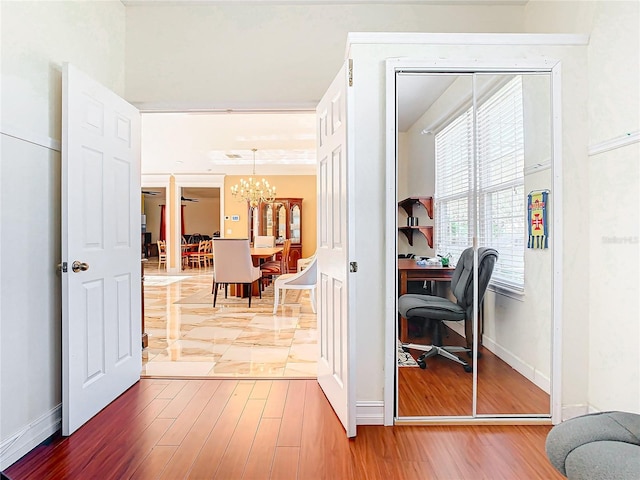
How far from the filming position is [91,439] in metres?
2.03

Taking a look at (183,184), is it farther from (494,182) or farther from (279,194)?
(494,182)

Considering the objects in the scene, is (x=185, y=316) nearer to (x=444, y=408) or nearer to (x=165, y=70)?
(x=165, y=70)

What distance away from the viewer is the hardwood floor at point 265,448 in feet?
5.74

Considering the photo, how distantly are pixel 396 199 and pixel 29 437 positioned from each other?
2.29 m

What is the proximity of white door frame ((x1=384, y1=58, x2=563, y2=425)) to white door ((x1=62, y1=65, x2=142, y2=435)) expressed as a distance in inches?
67.8

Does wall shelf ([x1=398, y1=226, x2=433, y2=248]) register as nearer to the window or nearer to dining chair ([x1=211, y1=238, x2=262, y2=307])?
the window

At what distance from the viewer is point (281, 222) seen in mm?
9484

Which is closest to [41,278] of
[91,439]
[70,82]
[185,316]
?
[91,439]

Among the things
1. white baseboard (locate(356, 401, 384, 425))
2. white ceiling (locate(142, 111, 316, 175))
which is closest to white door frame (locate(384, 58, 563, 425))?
white baseboard (locate(356, 401, 384, 425))

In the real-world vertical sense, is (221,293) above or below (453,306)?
below

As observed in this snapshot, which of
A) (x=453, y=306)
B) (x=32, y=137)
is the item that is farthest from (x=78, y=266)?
(x=453, y=306)

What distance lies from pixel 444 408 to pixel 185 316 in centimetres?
373

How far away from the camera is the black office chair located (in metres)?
2.18

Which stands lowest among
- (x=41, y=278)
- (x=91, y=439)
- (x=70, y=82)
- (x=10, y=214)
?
(x=91, y=439)
